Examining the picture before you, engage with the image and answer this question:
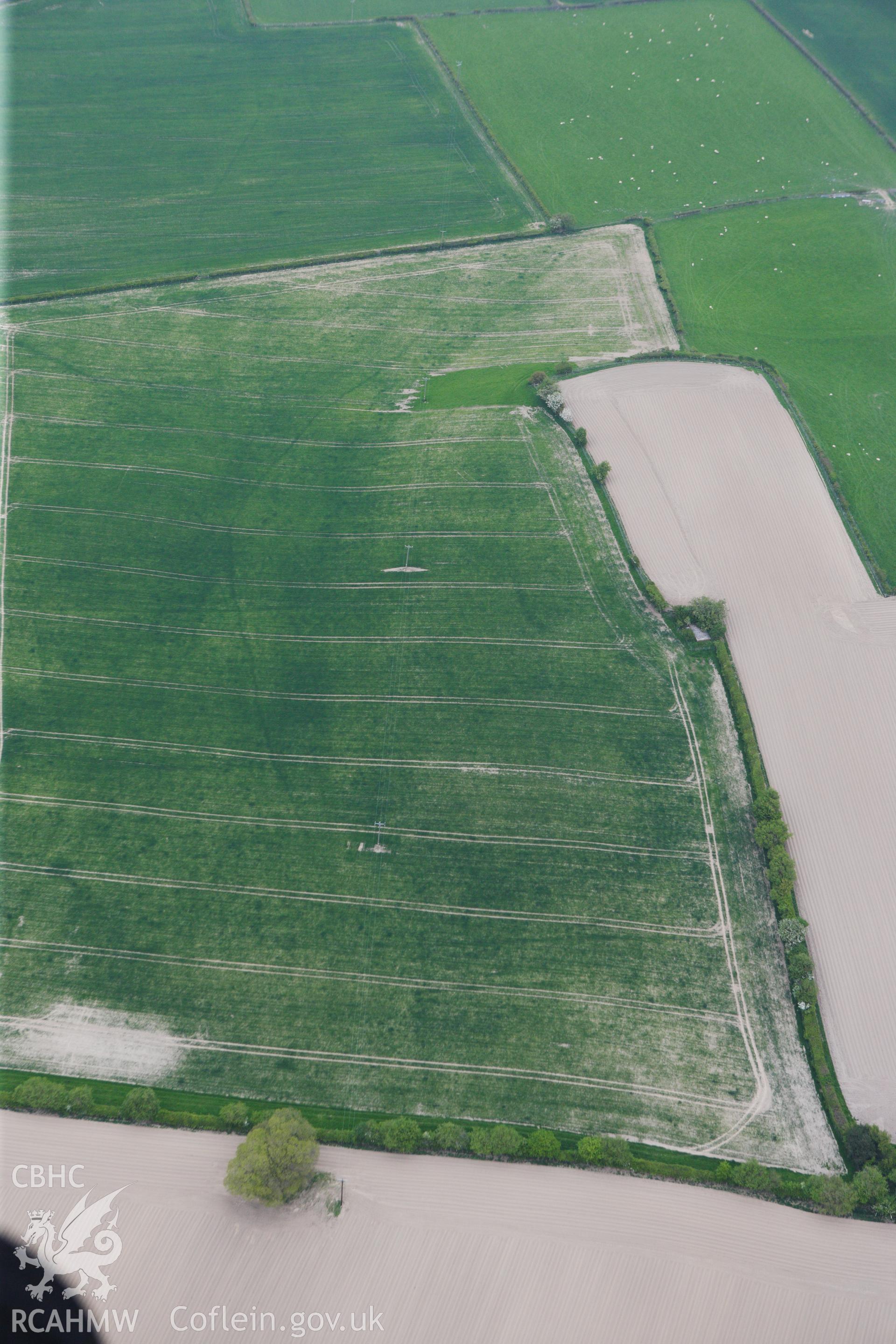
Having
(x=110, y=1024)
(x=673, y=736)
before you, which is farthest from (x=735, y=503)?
(x=110, y=1024)

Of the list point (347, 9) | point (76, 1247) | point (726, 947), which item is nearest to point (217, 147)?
point (347, 9)

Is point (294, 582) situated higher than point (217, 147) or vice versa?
point (217, 147)

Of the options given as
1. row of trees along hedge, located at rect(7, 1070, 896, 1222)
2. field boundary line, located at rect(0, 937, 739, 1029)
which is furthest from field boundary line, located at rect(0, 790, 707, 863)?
row of trees along hedge, located at rect(7, 1070, 896, 1222)

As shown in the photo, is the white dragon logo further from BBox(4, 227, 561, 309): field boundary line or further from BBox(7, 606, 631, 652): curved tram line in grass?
BBox(4, 227, 561, 309): field boundary line

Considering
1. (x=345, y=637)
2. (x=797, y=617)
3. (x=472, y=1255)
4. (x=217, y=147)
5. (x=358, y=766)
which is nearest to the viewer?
(x=472, y=1255)

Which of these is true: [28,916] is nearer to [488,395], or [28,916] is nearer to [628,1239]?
[628,1239]

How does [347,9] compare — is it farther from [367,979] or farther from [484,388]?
[367,979]

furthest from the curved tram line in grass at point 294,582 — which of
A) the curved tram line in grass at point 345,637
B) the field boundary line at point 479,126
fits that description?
the field boundary line at point 479,126
